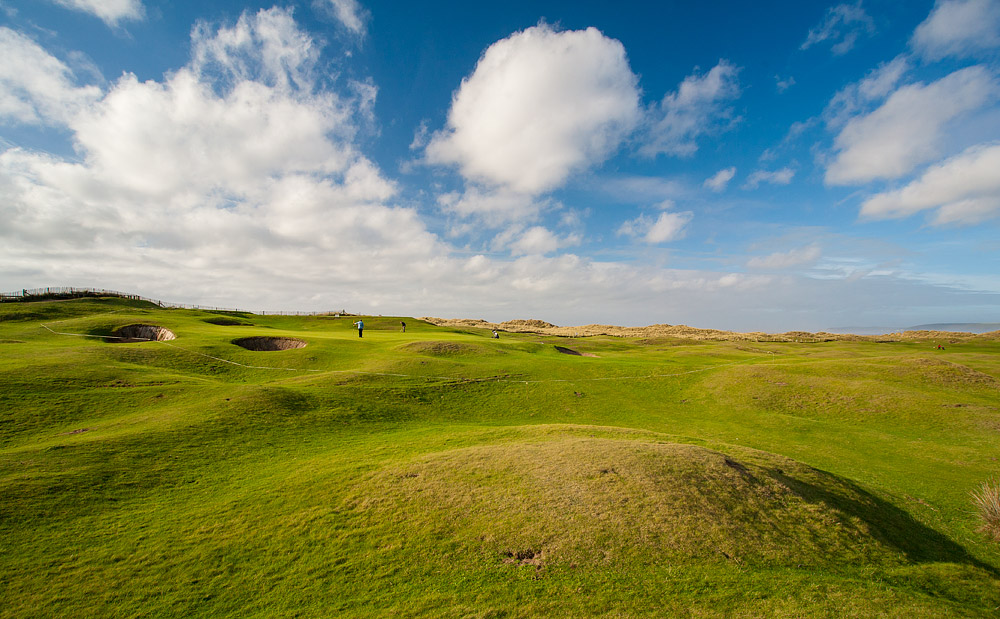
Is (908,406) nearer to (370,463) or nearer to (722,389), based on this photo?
(722,389)

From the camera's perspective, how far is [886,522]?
1159 centimetres

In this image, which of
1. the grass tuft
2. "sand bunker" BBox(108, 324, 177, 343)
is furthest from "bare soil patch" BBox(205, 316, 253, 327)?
the grass tuft

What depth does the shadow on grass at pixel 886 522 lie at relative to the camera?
10430 millimetres

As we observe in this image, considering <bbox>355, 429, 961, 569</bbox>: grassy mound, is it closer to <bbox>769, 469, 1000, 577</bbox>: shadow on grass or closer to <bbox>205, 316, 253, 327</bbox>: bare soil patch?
<bbox>769, 469, 1000, 577</bbox>: shadow on grass

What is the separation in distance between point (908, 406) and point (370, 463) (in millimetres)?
31129

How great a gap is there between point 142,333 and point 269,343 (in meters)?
12.9

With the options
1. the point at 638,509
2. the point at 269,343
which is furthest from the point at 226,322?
the point at 638,509

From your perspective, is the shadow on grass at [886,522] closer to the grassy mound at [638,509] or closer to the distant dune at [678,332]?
the grassy mound at [638,509]

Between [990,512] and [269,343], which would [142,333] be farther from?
[990,512]

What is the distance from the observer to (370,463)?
1393 centimetres

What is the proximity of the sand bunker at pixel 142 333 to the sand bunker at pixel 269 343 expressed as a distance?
7874mm

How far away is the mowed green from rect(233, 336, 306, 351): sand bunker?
12757mm

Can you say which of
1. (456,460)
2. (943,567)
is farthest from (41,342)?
(943,567)

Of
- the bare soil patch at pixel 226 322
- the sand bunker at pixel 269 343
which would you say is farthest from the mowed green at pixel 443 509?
the bare soil patch at pixel 226 322
